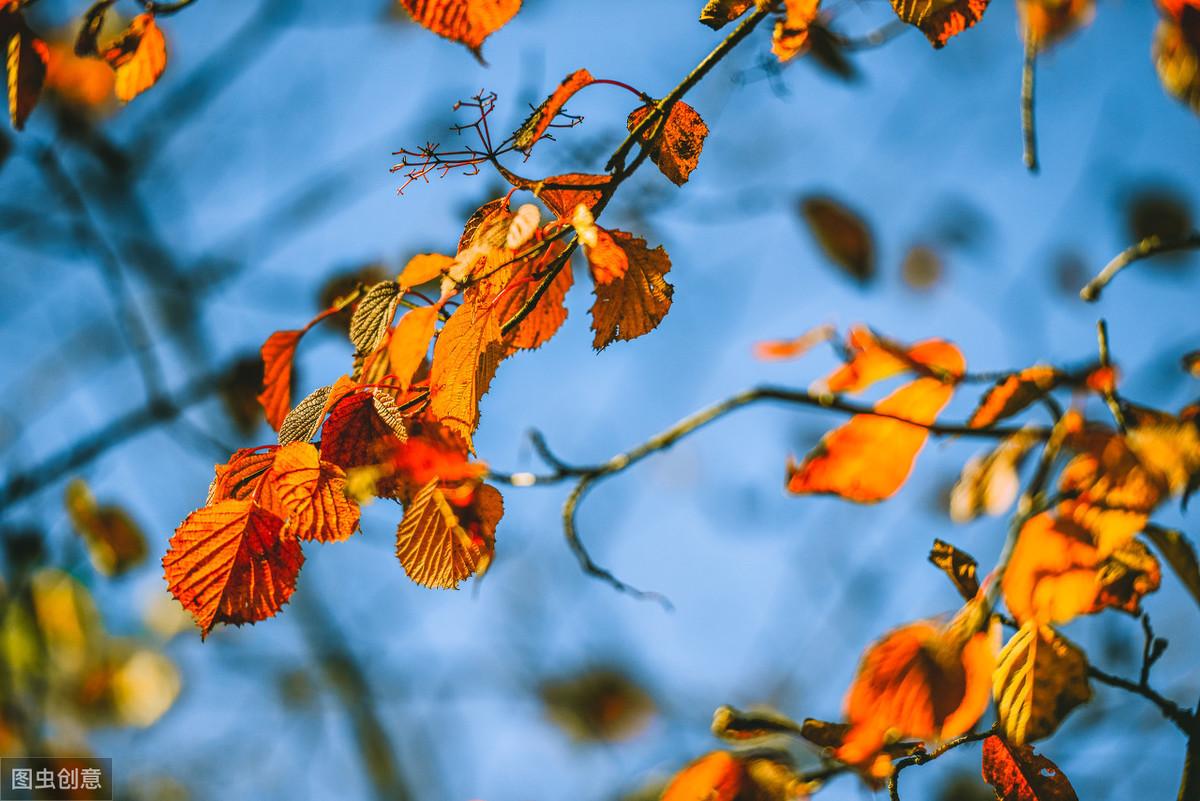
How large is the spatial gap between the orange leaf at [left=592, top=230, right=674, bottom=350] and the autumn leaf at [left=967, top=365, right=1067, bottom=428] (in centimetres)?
30

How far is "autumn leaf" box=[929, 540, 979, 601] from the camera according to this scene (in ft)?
2.11

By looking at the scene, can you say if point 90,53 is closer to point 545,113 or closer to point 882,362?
point 545,113

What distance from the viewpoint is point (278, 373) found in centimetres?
81

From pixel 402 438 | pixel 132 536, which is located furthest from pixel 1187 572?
pixel 132 536

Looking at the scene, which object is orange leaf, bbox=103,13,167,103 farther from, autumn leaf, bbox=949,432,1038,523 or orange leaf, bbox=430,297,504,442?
autumn leaf, bbox=949,432,1038,523

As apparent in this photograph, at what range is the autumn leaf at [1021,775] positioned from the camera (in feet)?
2.08

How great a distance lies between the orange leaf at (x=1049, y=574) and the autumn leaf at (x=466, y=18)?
584 mm

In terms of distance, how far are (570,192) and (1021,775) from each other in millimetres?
621

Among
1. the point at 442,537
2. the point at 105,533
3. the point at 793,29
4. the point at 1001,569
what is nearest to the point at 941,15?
the point at 793,29

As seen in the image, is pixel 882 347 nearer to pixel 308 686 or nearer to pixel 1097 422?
pixel 1097 422

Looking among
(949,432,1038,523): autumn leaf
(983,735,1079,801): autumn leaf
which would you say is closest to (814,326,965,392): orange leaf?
(949,432,1038,523): autumn leaf

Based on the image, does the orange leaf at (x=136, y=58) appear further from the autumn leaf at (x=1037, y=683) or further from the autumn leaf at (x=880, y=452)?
the autumn leaf at (x=1037, y=683)

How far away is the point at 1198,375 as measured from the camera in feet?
2.29

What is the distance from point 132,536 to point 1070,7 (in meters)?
2.42
